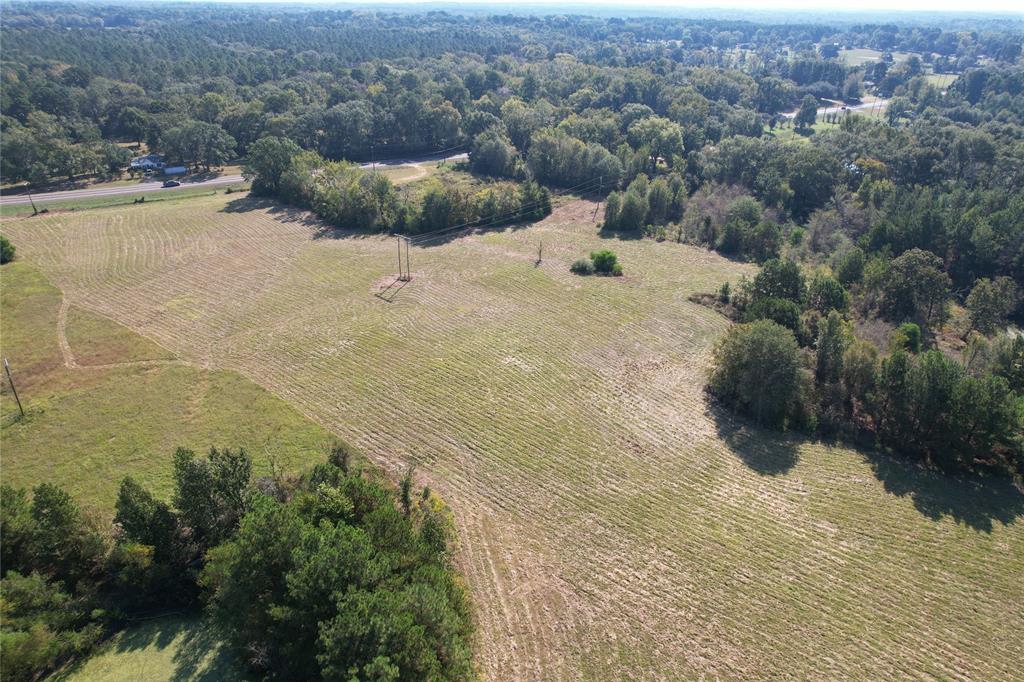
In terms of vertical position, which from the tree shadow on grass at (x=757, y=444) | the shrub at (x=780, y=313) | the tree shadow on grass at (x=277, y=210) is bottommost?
the tree shadow on grass at (x=757, y=444)

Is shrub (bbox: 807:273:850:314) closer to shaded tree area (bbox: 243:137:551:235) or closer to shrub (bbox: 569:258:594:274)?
shrub (bbox: 569:258:594:274)

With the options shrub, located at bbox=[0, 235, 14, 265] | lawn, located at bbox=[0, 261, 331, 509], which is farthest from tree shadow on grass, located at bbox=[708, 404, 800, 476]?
shrub, located at bbox=[0, 235, 14, 265]

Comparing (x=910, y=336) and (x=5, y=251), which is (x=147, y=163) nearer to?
(x=5, y=251)

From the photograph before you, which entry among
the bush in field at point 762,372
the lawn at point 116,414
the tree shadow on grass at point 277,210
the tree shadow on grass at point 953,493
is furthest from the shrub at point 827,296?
the tree shadow on grass at point 277,210

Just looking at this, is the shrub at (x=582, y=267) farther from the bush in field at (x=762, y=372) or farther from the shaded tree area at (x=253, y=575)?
the shaded tree area at (x=253, y=575)

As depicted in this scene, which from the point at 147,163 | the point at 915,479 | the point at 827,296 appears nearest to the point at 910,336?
the point at 827,296

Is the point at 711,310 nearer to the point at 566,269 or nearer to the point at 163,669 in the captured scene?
the point at 566,269
